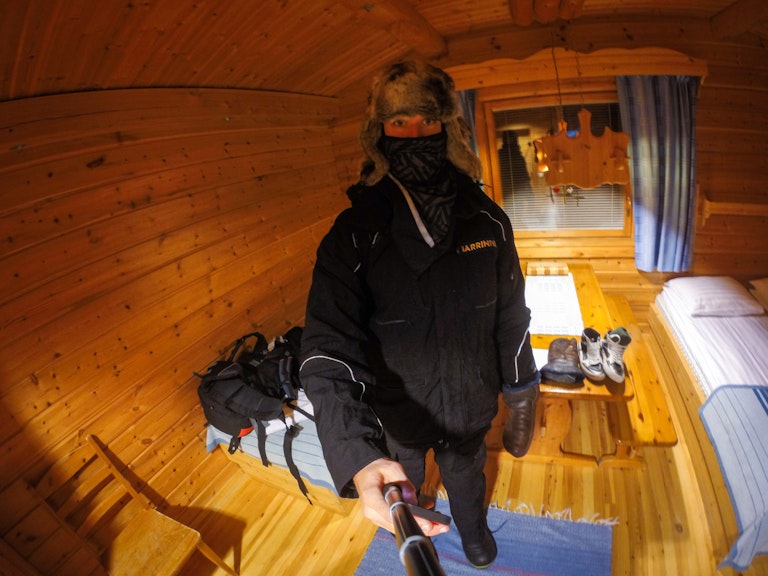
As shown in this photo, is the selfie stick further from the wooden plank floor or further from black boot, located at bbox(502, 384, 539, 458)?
the wooden plank floor

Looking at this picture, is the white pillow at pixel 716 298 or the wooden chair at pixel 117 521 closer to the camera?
the wooden chair at pixel 117 521

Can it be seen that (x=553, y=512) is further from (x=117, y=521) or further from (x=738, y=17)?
(x=738, y=17)

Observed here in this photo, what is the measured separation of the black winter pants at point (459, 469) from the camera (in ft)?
5.17

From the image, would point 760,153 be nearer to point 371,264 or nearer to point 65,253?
point 371,264

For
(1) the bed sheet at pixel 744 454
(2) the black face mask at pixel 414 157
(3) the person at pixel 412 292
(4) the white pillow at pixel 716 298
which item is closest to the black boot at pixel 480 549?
(3) the person at pixel 412 292

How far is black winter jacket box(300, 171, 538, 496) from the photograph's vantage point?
0.99 m

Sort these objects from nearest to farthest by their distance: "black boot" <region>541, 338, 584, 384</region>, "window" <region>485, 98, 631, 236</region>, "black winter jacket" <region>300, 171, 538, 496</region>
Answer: "black winter jacket" <region>300, 171, 538, 496</region>
"black boot" <region>541, 338, 584, 384</region>
"window" <region>485, 98, 631, 236</region>

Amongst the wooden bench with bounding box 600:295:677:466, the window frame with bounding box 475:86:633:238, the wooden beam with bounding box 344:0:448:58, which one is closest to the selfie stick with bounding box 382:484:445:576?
the wooden bench with bounding box 600:295:677:466

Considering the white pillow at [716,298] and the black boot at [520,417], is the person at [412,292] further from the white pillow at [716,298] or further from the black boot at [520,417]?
the white pillow at [716,298]

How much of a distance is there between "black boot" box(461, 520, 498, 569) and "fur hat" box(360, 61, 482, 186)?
191 centimetres

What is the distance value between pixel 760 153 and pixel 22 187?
16.9ft

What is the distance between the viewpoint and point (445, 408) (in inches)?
56.1

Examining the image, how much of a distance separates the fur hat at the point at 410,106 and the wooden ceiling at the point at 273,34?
118 centimetres

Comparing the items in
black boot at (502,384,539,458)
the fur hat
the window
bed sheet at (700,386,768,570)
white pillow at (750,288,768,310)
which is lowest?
bed sheet at (700,386,768,570)
